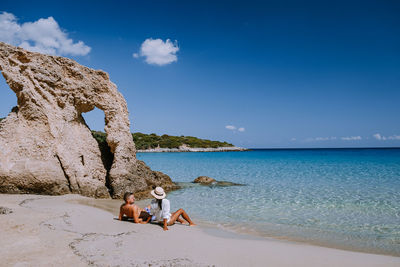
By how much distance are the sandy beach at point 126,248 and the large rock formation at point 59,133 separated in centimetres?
286

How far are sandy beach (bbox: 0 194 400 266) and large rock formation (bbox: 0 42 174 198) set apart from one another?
286 centimetres

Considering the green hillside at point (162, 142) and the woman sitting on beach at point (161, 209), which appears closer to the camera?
the woman sitting on beach at point (161, 209)

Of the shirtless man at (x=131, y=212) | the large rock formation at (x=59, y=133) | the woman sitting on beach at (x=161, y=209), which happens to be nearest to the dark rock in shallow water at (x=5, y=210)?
the shirtless man at (x=131, y=212)

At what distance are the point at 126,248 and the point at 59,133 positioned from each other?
716 cm

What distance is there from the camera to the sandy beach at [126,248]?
4.08 m

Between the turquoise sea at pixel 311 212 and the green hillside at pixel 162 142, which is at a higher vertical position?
the green hillside at pixel 162 142

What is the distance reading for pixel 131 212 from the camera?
6605 mm

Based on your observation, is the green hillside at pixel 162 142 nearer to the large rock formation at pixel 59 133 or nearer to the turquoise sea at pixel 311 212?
the large rock formation at pixel 59 133

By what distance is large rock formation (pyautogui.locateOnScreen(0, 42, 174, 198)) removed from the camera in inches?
355

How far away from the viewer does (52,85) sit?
33.7ft

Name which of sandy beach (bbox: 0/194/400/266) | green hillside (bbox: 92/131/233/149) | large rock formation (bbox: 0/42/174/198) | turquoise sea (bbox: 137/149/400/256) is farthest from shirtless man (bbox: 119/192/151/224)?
green hillside (bbox: 92/131/233/149)

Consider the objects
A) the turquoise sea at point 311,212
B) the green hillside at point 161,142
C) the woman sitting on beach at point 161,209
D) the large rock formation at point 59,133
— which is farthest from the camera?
→ the green hillside at point 161,142

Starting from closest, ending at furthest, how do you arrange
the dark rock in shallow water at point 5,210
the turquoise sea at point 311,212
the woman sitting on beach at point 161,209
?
the dark rock in shallow water at point 5,210, the woman sitting on beach at point 161,209, the turquoise sea at point 311,212

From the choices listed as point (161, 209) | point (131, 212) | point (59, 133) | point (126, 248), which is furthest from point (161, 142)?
point (126, 248)
